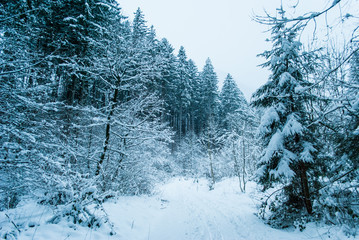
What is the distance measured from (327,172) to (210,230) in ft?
13.8

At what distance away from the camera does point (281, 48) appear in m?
5.76

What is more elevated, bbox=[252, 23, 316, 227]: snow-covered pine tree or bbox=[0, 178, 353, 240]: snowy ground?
bbox=[252, 23, 316, 227]: snow-covered pine tree

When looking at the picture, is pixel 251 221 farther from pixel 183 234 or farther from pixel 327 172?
pixel 327 172

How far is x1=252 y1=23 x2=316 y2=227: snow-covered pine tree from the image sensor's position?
503 centimetres

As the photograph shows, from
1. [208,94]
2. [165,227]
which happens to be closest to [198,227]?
[165,227]

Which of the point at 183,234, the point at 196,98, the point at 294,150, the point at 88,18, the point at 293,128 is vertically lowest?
the point at 183,234

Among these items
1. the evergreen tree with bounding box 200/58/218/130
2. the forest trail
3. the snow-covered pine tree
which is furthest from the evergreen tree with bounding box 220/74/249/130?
the forest trail

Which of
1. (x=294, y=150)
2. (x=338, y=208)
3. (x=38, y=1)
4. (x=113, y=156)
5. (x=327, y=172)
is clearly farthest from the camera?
(x=113, y=156)

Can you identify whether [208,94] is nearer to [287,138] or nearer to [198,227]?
[287,138]

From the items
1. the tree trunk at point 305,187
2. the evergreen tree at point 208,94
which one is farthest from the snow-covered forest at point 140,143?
the evergreen tree at point 208,94

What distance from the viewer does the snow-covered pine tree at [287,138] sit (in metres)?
5.03

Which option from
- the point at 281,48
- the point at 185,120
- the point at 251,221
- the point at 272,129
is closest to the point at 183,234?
the point at 251,221

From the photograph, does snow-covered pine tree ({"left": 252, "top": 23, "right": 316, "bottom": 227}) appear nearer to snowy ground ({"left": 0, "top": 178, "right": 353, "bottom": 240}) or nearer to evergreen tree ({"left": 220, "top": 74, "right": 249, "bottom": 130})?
snowy ground ({"left": 0, "top": 178, "right": 353, "bottom": 240})

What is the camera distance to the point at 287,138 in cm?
550
